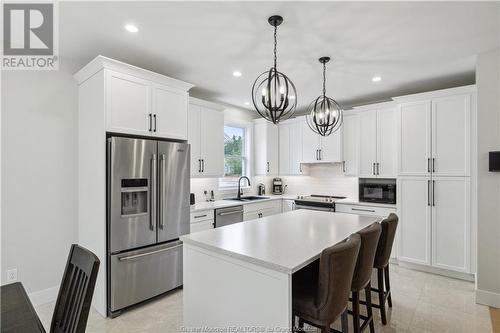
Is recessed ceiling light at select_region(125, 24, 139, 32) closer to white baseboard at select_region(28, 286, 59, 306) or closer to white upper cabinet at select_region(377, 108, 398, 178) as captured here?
white baseboard at select_region(28, 286, 59, 306)

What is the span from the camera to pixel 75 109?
3.04 meters

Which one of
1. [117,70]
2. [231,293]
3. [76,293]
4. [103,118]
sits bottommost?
[231,293]

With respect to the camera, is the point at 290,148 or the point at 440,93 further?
the point at 290,148

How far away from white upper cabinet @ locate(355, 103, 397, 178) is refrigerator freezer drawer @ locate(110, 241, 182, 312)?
10.9 ft

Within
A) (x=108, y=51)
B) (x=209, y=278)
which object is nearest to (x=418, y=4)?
(x=209, y=278)

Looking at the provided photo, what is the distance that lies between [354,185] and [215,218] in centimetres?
278

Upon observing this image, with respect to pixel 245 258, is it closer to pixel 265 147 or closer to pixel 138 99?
pixel 138 99

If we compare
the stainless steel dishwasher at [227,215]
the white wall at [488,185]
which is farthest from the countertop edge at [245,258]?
the white wall at [488,185]

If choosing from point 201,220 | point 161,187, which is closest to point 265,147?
point 201,220

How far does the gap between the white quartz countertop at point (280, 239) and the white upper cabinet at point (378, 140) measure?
1.76 m

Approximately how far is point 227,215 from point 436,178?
3.04 metres

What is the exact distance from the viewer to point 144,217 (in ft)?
9.18

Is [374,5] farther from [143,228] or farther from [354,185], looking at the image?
[354,185]

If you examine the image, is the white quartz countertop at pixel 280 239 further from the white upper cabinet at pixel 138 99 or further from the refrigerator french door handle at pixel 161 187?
the white upper cabinet at pixel 138 99
